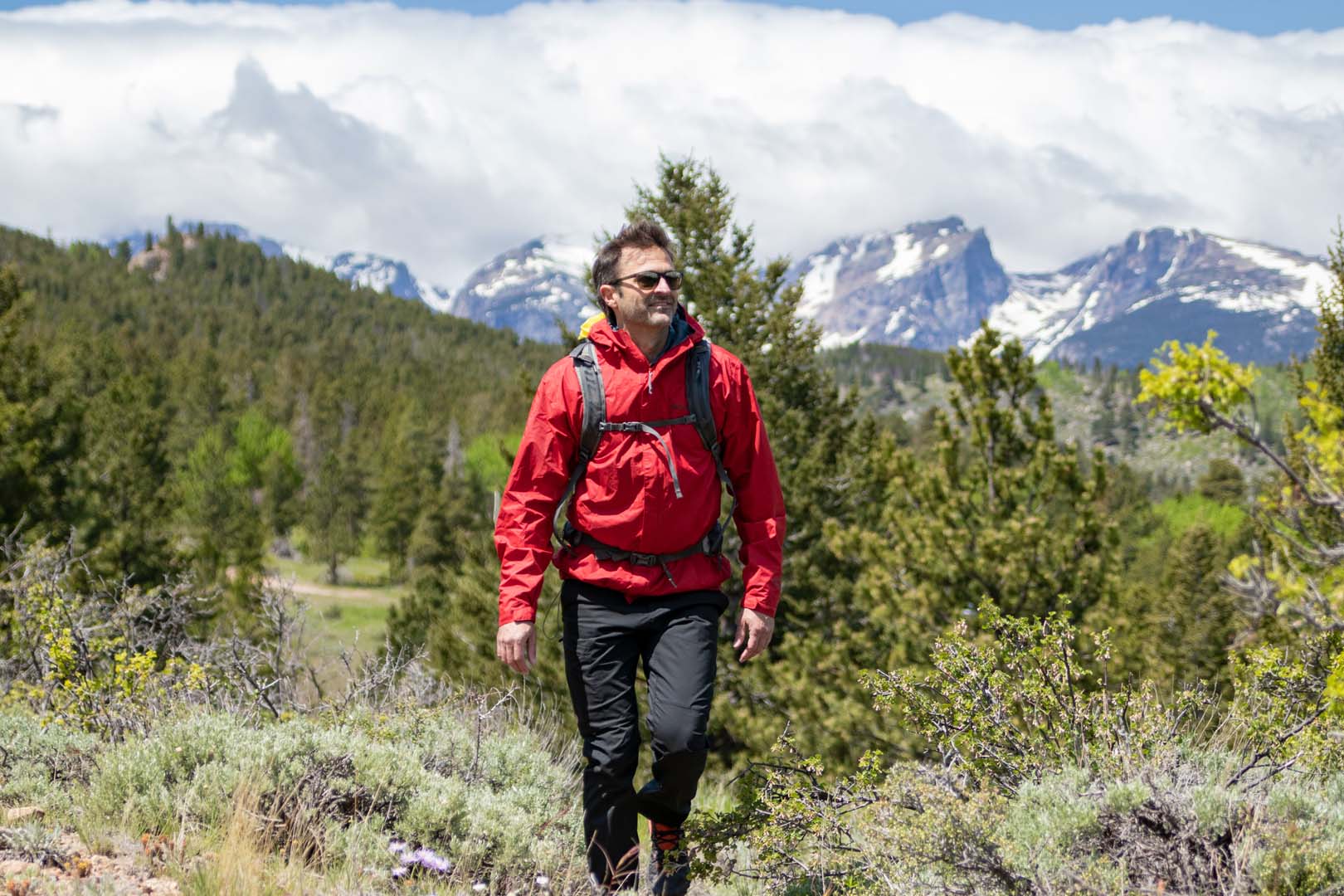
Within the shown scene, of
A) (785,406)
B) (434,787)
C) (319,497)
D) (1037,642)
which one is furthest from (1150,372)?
(319,497)

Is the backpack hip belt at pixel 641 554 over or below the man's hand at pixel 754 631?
over

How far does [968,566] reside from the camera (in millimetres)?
10891

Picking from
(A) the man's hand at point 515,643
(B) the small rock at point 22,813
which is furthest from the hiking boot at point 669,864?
(B) the small rock at point 22,813

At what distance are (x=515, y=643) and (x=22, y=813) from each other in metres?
1.65

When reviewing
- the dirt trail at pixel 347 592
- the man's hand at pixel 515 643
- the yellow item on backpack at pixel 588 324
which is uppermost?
the yellow item on backpack at pixel 588 324

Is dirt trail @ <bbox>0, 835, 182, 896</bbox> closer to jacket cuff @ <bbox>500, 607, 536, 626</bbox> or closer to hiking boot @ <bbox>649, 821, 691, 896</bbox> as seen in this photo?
jacket cuff @ <bbox>500, 607, 536, 626</bbox>

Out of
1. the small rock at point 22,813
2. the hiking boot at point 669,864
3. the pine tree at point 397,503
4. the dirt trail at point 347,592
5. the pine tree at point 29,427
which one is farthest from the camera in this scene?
the pine tree at point 397,503

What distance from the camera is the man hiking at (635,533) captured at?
3.27 m

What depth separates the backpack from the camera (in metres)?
3.26

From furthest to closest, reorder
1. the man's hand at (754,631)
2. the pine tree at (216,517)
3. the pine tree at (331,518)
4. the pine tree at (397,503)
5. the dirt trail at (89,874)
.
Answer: the pine tree at (331,518) → the pine tree at (397,503) → the pine tree at (216,517) → the man's hand at (754,631) → the dirt trail at (89,874)

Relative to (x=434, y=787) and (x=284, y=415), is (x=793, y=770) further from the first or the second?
(x=284, y=415)

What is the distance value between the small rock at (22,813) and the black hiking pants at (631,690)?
176cm

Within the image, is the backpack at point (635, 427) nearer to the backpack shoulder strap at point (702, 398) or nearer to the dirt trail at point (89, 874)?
the backpack shoulder strap at point (702, 398)

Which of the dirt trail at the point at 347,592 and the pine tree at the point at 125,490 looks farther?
the dirt trail at the point at 347,592
